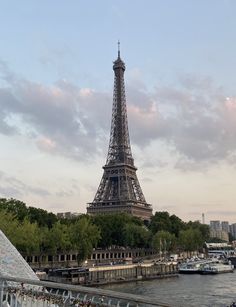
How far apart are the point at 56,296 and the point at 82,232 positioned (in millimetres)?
66703

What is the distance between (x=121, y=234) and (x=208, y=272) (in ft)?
83.5

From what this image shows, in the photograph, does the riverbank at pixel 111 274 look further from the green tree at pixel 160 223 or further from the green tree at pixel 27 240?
the green tree at pixel 160 223

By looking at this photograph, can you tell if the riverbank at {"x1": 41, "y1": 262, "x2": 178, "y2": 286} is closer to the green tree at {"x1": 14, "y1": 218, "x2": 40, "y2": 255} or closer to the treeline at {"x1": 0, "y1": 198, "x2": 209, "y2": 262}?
the green tree at {"x1": 14, "y1": 218, "x2": 40, "y2": 255}

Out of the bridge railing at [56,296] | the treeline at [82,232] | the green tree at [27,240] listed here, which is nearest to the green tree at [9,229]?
the treeline at [82,232]

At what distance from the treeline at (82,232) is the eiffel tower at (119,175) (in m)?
9.13

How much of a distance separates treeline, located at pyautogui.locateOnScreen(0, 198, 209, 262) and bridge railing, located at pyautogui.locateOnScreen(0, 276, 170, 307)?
50122 millimetres

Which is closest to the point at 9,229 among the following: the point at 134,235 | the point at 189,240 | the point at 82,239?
the point at 82,239

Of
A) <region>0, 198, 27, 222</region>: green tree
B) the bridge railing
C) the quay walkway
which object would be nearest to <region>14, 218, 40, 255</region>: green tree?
<region>0, 198, 27, 222</region>: green tree

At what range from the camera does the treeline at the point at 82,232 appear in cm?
6531

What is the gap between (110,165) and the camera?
142m

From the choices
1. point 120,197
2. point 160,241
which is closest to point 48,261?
point 160,241

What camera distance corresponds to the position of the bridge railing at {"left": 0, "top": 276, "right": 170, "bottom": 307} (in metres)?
8.29

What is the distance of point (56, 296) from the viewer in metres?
10.2

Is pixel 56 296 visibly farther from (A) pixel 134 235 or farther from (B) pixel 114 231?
(B) pixel 114 231
